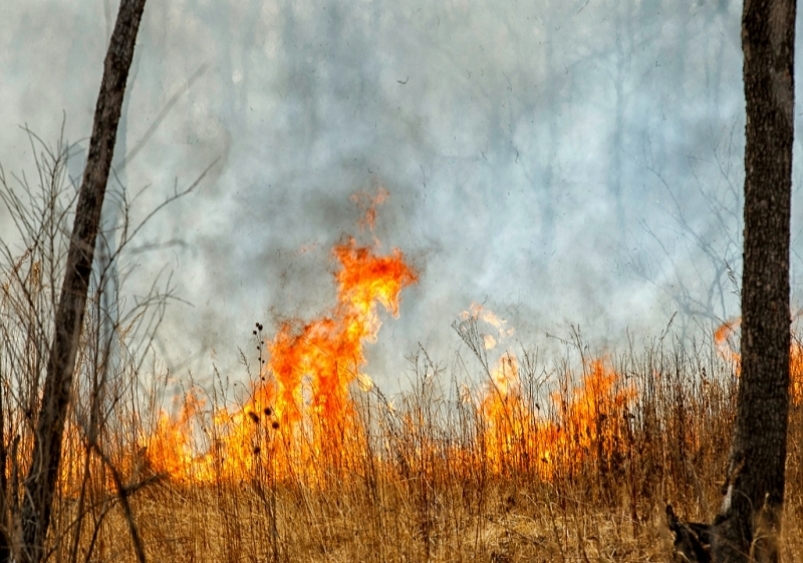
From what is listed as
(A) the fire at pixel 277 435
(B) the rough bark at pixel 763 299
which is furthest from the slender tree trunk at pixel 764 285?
(A) the fire at pixel 277 435

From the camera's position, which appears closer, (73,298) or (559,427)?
(73,298)

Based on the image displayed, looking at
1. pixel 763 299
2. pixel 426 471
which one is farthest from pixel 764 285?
pixel 426 471

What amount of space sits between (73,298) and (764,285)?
8.47 ft

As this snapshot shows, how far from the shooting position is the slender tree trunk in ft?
9.37

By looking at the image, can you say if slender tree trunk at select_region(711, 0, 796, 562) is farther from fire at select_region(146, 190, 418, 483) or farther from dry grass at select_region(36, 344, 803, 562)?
fire at select_region(146, 190, 418, 483)

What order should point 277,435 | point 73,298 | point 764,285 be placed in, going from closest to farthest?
point 73,298, point 764,285, point 277,435

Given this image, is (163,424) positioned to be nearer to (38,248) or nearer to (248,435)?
(248,435)

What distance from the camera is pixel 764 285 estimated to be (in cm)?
291

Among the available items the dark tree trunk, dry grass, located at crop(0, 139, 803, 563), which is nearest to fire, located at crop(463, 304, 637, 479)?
dry grass, located at crop(0, 139, 803, 563)

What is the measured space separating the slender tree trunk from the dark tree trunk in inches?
94.8

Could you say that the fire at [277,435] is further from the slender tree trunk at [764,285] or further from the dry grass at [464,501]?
the slender tree trunk at [764,285]

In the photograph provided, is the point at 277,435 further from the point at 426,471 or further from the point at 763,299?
the point at 763,299

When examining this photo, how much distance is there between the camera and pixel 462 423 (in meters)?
4.62

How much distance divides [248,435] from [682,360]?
9.77 ft
